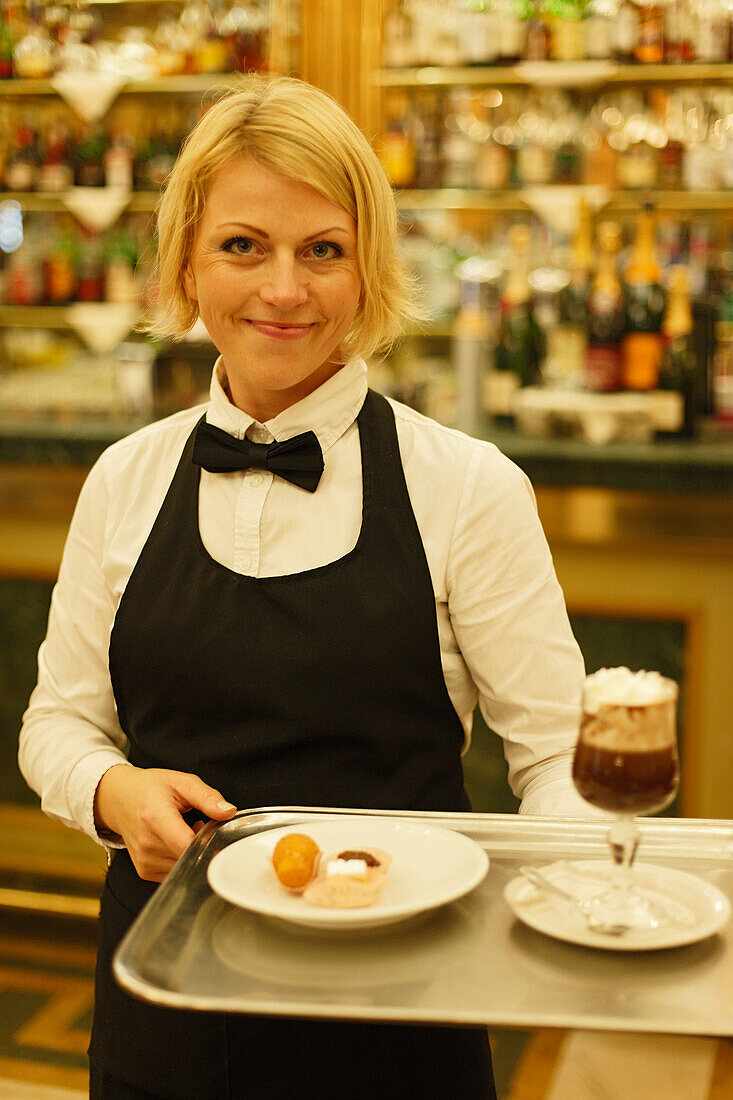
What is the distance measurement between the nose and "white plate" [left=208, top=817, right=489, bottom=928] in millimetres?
537

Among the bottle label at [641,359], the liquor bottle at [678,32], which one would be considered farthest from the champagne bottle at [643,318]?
the liquor bottle at [678,32]

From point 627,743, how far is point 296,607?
497 mm

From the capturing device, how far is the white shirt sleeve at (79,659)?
4.85ft

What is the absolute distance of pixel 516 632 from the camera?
4.47 ft

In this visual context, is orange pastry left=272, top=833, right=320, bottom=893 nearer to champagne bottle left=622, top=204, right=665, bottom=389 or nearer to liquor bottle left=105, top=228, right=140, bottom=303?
champagne bottle left=622, top=204, right=665, bottom=389

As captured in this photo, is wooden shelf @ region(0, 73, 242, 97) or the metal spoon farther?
wooden shelf @ region(0, 73, 242, 97)

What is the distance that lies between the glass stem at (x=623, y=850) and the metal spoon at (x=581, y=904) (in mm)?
30

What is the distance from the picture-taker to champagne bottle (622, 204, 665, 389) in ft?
10.5

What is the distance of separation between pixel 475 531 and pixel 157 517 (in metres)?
0.38

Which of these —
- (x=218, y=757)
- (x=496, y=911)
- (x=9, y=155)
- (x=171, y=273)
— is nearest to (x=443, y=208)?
(x=9, y=155)

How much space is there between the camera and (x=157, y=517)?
1.47m

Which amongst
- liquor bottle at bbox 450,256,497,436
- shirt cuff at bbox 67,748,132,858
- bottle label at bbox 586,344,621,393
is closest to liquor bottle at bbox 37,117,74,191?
liquor bottle at bbox 450,256,497,436

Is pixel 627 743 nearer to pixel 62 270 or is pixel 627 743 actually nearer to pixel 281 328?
pixel 281 328

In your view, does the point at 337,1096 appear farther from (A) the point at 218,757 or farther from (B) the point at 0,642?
(B) the point at 0,642
